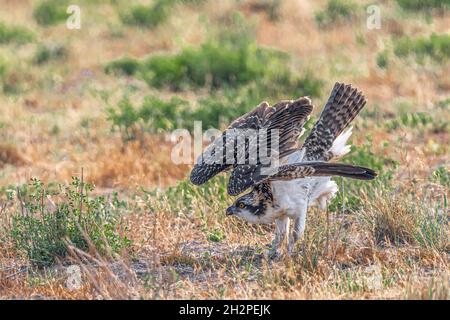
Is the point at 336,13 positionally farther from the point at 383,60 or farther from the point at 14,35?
the point at 14,35

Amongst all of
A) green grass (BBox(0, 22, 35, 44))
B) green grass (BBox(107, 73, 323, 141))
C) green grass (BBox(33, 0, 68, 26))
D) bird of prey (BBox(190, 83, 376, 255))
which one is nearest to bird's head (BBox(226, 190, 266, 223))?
bird of prey (BBox(190, 83, 376, 255))

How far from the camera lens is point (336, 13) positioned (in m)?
17.7

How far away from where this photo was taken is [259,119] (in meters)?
7.74

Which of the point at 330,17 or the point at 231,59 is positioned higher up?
the point at 330,17

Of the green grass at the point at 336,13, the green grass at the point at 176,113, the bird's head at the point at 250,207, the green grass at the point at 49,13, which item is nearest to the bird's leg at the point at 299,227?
the bird's head at the point at 250,207

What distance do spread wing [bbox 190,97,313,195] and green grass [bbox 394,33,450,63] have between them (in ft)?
23.5

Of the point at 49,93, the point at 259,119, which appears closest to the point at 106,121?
the point at 49,93

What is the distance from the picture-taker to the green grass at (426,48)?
46.7 ft

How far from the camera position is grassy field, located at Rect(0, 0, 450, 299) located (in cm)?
678

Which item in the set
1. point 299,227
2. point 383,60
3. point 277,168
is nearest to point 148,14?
point 383,60

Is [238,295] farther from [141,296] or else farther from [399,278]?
[399,278]

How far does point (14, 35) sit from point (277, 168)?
11.0m

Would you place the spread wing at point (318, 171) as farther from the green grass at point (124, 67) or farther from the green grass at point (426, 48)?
the green grass at point (124, 67)

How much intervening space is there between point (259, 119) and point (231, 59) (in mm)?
6417
